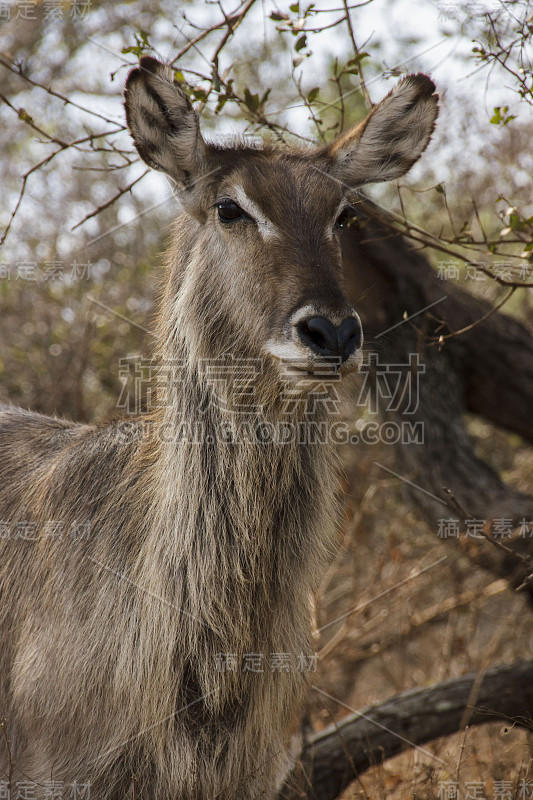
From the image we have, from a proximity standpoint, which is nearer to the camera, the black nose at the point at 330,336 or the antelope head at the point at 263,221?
the black nose at the point at 330,336

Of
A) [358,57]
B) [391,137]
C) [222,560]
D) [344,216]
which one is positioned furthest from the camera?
[358,57]

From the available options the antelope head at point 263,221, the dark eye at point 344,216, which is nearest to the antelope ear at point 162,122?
the antelope head at point 263,221

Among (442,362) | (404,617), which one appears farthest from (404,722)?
(442,362)

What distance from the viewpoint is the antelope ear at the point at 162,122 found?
11.5 ft

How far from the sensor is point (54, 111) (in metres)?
10.5

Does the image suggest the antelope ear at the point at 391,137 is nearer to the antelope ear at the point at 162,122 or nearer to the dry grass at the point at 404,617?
the antelope ear at the point at 162,122

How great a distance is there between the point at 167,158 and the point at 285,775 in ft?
9.89

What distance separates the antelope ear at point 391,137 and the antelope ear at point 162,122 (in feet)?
2.53

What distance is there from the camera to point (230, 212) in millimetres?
3727

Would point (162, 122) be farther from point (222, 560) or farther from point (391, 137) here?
point (222, 560)

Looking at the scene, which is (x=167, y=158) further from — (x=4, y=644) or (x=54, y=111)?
(x=54, y=111)

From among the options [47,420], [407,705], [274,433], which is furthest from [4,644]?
[407,705]

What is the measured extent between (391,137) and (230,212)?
1.03 metres

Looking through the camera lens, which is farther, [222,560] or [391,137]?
[391,137]
